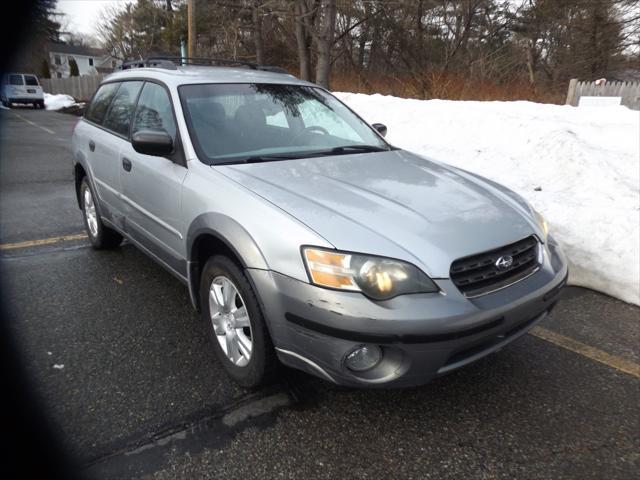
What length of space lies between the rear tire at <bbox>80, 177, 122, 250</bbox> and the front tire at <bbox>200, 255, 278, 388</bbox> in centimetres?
219

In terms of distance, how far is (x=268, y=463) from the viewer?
208cm

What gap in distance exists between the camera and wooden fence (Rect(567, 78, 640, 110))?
10.7 m

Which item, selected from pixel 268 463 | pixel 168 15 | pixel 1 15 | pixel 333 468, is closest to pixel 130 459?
pixel 268 463

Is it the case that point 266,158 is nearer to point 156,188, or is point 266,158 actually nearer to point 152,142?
point 152,142

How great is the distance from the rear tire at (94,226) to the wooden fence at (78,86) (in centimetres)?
3171

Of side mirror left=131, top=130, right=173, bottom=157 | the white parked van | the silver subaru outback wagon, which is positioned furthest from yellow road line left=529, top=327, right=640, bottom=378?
the white parked van

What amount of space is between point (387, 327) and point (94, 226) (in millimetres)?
3718

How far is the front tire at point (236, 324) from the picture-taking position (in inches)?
90.3

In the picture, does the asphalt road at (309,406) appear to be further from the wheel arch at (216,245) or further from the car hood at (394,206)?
the car hood at (394,206)

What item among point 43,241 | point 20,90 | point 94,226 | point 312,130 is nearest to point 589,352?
point 312,130

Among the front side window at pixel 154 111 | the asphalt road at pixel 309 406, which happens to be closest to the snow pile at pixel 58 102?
the front side window at pixel 154 111

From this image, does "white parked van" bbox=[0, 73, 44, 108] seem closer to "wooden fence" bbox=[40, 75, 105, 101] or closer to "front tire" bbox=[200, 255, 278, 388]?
"wooden fence" bbox=[40, 75, 105, 101]

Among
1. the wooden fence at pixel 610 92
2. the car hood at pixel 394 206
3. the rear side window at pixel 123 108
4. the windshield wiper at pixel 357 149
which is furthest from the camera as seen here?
the wooden fence at pixel 610 92

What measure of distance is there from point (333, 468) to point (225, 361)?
2.92 ft
